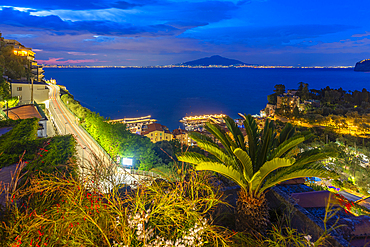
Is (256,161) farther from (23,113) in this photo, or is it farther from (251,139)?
(23,113)

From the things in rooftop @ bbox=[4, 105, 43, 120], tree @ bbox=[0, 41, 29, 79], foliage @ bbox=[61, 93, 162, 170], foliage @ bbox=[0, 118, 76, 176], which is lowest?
foliage @ bbox=[61, 93, 162, 170]

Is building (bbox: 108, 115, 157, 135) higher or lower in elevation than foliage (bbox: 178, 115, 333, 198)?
lower

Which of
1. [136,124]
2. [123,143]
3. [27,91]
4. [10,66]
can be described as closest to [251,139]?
[123,143]

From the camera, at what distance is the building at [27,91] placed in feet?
80.3

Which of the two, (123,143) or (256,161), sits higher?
(256,161)

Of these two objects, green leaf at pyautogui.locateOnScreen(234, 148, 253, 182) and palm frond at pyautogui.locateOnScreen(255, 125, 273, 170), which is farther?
palm frond at pyautogui.locateOnScreen(255, 125, 273, 170)

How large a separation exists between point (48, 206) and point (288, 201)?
5.05 m

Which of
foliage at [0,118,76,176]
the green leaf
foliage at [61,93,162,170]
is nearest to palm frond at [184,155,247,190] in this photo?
the green leaf

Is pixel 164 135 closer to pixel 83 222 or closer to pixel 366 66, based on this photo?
pixel 83 222

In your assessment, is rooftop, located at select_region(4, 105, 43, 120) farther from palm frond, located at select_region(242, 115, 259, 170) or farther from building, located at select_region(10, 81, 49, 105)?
palm frond, located at select_region(242, 115, 259, 170)

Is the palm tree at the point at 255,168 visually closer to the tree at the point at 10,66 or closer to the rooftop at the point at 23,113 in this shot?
the rooftop at the point at 23,113

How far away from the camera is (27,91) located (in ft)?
83.7

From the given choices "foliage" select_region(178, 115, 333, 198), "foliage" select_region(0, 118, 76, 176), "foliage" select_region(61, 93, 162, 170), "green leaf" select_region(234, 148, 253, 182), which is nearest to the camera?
"green leaf" select_region(234, 148, 253, 182)

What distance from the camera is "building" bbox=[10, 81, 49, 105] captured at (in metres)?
24.5
